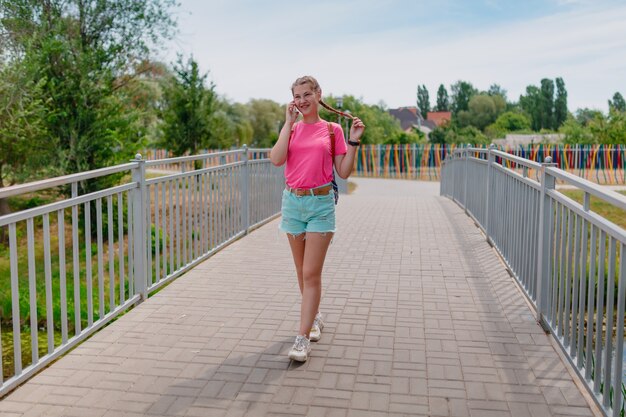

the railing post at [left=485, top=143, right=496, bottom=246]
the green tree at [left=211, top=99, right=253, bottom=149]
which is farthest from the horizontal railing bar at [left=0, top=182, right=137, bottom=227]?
the green tree at [left=211, top=99, right=253, bottom=149]

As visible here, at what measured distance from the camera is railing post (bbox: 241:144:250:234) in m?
9.34

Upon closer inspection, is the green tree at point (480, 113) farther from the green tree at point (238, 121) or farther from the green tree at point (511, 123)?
the green tree at point (238, 121)

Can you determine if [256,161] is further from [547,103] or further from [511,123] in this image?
[547,103]

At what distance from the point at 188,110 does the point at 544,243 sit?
23558mm

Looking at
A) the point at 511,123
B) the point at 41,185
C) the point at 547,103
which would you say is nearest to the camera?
the point at 41,185

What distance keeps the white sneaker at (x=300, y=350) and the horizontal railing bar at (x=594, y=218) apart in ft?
6.01

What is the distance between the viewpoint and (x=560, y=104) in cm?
9244

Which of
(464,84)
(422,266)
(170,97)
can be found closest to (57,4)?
(170,97)

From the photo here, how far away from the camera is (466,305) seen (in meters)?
5.82

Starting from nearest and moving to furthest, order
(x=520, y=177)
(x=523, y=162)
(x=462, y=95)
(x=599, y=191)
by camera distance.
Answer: (x=599, y=191), (x=523, y=162), (x=520, y=177), (x=462, y=95)

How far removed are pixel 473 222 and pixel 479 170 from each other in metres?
1.18

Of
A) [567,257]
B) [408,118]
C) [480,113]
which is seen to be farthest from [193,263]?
[408,118]

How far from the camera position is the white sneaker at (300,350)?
170 inches

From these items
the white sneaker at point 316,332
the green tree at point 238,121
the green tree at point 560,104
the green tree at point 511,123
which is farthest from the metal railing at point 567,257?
the green tree at point 560,104
